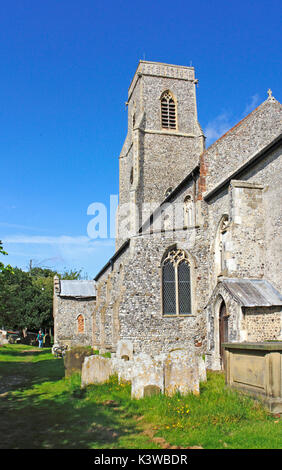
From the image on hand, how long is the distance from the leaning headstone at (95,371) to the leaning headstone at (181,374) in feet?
9.28

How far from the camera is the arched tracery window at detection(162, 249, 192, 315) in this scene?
16.9 metres

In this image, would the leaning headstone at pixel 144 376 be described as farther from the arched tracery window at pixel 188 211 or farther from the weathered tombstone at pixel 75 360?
the arched tracery window at pixel 188 211

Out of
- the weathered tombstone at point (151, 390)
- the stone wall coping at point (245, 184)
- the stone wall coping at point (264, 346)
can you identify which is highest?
the stone wall coping at point (245, 184)

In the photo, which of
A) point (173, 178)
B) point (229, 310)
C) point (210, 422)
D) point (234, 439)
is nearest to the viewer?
point (234, 439)

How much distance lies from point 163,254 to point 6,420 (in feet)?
34.2

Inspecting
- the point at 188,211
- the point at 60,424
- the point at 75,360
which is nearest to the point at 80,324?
the point at 188,211

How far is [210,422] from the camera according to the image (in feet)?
22.0

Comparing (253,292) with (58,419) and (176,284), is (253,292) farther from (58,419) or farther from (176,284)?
(58,419)

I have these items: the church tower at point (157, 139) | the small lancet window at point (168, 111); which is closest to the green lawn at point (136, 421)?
the church tower at point (157, 139)

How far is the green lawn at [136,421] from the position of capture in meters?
5.94

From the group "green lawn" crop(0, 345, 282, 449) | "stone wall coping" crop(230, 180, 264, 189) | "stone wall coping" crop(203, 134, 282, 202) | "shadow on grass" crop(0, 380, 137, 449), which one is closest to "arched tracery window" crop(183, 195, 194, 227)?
"stone wall coping" crop(203, 134, 282, 202)

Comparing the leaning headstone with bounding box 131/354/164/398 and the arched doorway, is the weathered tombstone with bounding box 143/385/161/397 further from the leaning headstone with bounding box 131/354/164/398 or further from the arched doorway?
the arched doorway

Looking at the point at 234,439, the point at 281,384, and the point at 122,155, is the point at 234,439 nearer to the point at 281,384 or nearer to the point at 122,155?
the point at 281,384
